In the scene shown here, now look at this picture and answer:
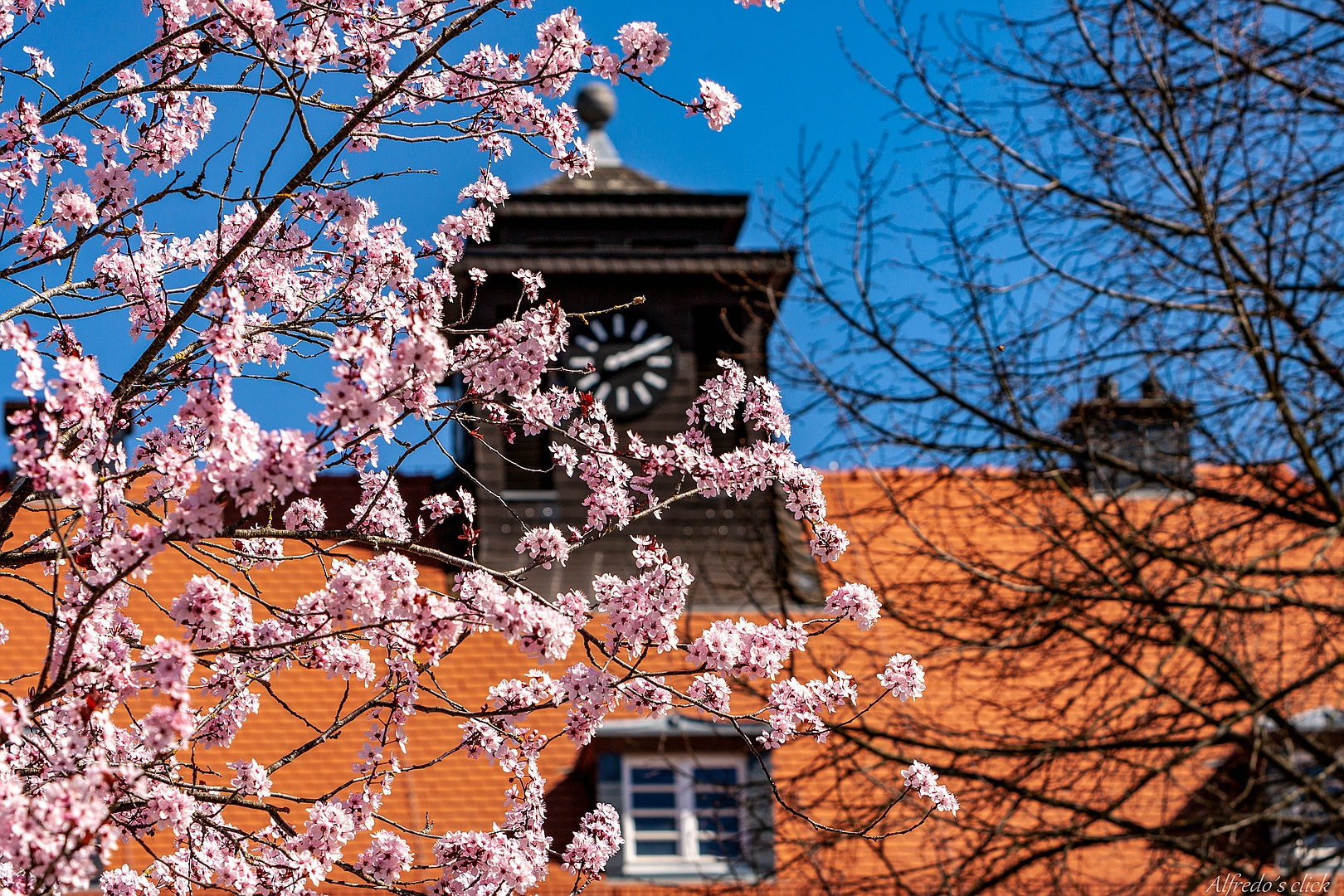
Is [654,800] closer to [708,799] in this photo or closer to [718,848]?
[708,799]

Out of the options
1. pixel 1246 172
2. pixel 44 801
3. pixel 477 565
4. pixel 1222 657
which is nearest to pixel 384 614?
pixel 477 565

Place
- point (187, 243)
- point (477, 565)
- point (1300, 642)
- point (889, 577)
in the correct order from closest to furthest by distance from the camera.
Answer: point (477, 565), point (187, 243), point (1300, 642), point (889, 577)

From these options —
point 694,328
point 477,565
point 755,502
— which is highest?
point 694,328

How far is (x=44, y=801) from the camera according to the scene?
3.37m

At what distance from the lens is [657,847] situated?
1244 cm

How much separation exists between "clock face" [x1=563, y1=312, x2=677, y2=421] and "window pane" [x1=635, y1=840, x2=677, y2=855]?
14.5 ft

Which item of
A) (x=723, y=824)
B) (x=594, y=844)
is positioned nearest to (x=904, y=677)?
(x=594, y=844)

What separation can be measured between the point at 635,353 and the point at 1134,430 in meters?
6.67

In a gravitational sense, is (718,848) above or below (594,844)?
above

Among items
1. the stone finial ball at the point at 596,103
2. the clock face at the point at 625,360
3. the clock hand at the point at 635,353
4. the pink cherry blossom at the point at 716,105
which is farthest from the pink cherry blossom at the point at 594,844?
the stone finial ball at the point at 596,103

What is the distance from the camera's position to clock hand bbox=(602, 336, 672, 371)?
1514 centimetres

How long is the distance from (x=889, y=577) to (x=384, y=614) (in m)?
10.9

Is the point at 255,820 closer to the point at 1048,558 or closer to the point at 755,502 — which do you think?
the point at 755,502

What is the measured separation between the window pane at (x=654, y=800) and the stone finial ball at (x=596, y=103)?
25.1 ft
